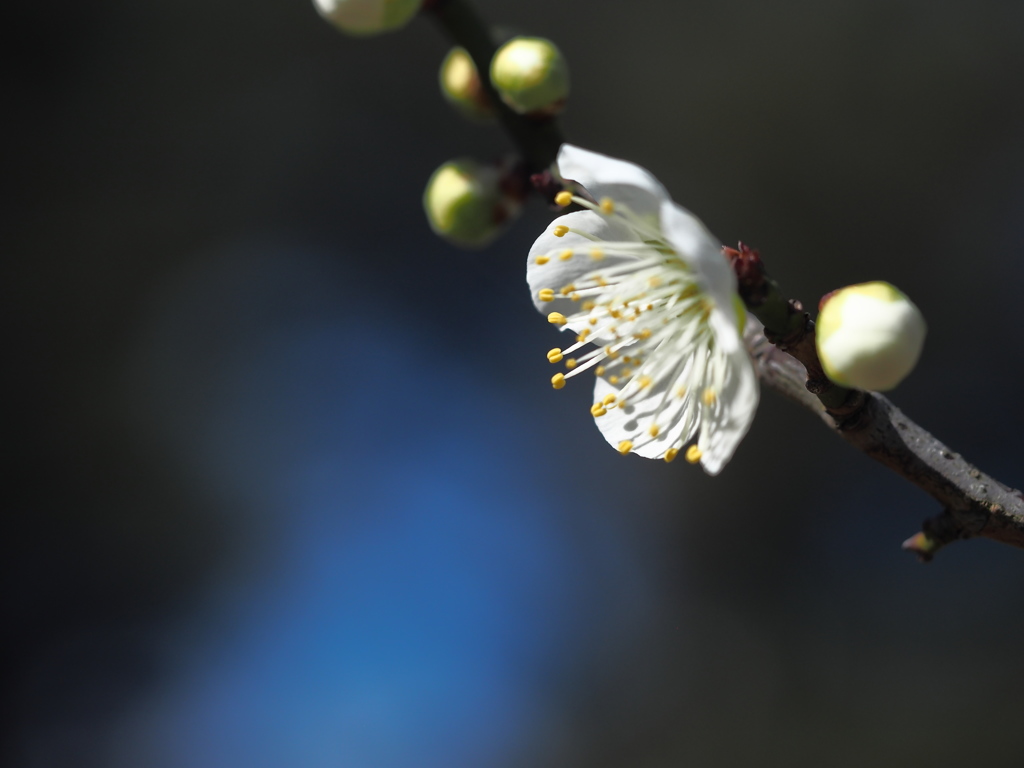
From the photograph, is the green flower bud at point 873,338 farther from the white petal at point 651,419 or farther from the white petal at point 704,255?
the white petal at point 651,419

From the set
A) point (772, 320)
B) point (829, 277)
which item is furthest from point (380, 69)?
point (772, 320)

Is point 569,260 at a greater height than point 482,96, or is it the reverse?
point 482,96

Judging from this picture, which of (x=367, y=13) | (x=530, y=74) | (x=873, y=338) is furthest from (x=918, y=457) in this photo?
(x=367, y=13)

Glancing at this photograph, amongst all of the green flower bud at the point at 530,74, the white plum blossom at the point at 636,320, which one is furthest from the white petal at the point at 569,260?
the green flower bud at the point at 530,74

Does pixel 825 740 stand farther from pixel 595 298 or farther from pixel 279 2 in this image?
pixel 279 2

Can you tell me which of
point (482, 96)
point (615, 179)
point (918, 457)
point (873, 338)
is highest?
point (482, 96)

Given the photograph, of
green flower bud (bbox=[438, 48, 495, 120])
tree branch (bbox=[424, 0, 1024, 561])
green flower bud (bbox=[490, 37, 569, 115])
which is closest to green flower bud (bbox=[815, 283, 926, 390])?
tree branch (bbox=[424, 0, 1024, 561])

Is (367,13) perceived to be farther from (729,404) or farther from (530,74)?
(729,404)
